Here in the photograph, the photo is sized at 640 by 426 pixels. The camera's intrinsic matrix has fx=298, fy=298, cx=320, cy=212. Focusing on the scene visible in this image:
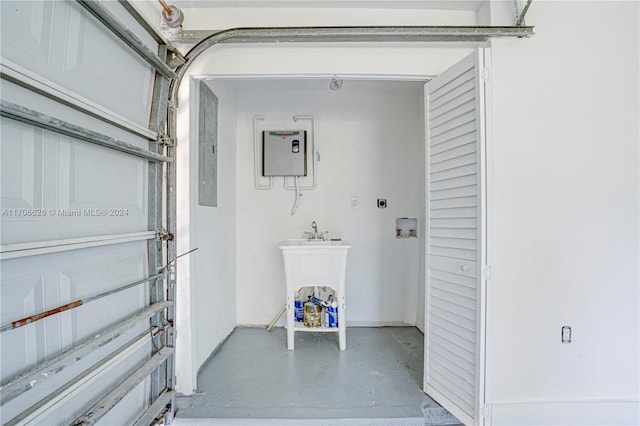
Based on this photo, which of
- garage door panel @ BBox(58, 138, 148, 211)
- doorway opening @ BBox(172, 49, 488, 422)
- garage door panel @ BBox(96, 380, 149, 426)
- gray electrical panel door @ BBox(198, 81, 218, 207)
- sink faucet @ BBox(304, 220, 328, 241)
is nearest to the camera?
garage door panel @ BBox(58, 138, 148, 211)

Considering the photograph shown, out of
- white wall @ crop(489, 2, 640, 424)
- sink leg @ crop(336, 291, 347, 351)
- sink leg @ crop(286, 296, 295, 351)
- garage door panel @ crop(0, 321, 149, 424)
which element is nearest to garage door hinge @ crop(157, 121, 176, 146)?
garage door panel @ crop(0, 321, 149, 424)

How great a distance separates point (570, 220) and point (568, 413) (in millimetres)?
1116

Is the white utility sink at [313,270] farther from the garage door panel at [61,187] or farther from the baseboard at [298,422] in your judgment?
the garage door panel at [61,187]

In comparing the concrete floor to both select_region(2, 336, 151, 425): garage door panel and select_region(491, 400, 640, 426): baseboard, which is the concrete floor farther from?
select_region(2, 336, 151, 425): garage door panel

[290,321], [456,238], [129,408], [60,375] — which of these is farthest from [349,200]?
[60,375]

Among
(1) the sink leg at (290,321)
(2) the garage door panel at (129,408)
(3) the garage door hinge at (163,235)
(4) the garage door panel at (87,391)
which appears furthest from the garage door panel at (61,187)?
(1) the sink leg at (290,321)

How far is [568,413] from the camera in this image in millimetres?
1720

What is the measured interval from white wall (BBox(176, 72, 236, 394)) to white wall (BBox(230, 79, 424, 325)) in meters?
0.19

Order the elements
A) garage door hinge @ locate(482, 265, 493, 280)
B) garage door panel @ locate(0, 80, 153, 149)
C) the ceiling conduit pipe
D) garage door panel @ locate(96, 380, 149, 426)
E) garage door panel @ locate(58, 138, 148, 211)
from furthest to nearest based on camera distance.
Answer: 1. the ceiling conduit pipe
2. garage door hinge @ locate(482, 265, 493, 280)
3. garage door panel @ locate(96, 380, 149, 426)
4. garage door panel @ locate(58, 138, 148, 211)
5. garage door panel @ locate(0, 80, 153, 149)

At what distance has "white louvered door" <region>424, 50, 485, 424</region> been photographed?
163cm

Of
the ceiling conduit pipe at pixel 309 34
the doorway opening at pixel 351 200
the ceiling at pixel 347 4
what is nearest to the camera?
the ceiling conduit pipe at pixel 309 34

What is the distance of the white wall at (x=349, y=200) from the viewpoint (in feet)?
10.0

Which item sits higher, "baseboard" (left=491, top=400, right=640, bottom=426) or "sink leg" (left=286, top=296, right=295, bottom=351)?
"sink leg" (left=286, top=296, right=295, bottom=351)

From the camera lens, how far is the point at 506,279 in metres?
1.72
